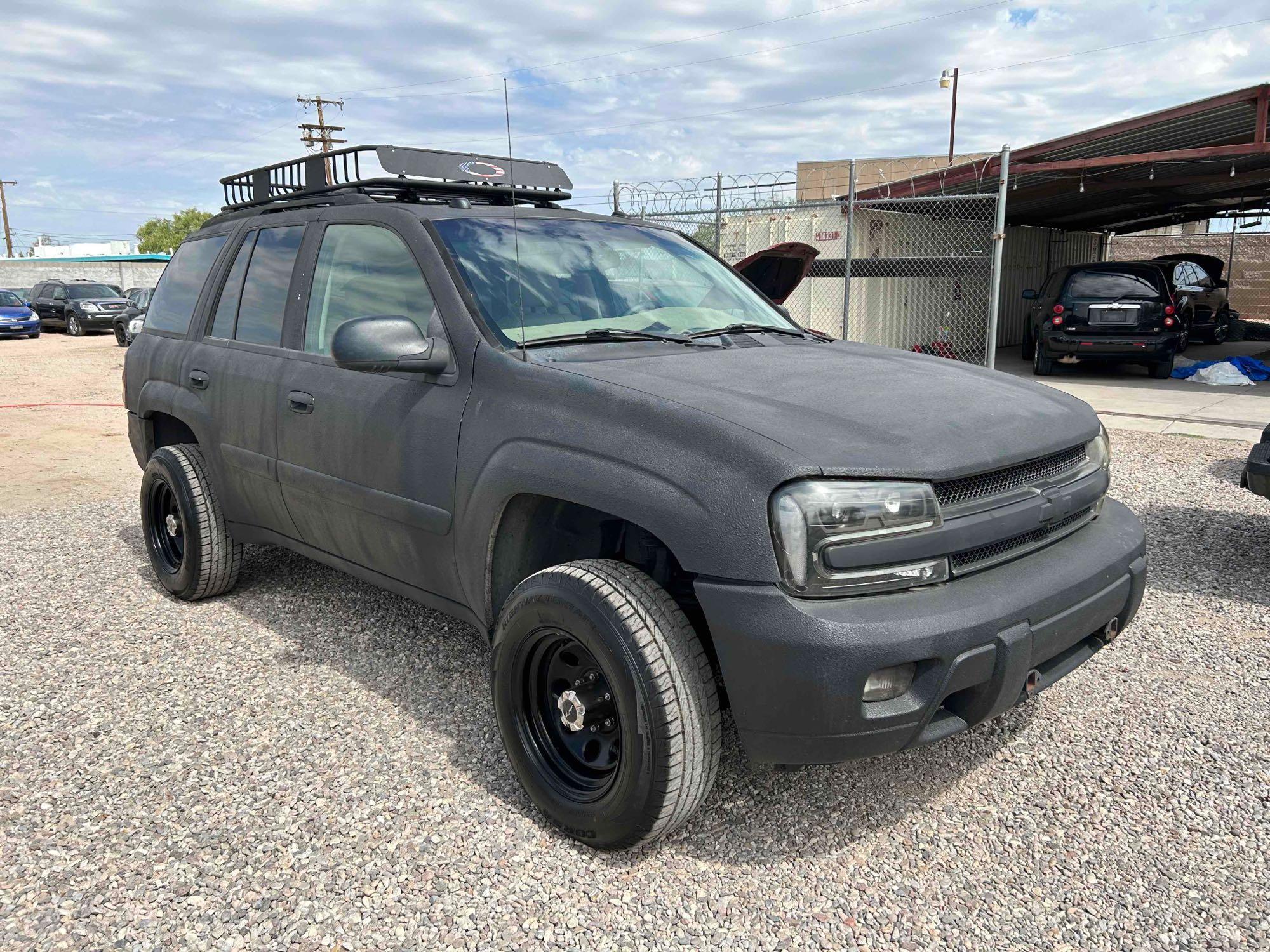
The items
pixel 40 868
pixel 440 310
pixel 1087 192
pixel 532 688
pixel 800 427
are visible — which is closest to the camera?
pixel 800 427

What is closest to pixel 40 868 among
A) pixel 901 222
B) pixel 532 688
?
pixel 532 688

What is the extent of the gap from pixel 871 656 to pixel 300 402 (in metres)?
2.47

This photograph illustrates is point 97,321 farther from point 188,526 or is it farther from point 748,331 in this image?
point 748,331

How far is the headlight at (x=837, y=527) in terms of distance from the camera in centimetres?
222

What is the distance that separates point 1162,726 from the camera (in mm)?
3342

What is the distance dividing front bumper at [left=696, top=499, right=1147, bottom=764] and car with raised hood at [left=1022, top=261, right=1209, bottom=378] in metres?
12.2

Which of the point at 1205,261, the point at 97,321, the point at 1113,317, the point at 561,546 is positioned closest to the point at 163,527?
the point at 561,546

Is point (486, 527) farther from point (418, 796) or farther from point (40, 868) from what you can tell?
point (40, 868)

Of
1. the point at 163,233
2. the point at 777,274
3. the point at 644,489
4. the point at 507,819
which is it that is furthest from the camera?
the point at 163,233

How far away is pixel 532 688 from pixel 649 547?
1.77 ft

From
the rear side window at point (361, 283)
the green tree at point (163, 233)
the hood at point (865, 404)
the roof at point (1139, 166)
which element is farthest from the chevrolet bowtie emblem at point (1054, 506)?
the green tree at point (163, 233)

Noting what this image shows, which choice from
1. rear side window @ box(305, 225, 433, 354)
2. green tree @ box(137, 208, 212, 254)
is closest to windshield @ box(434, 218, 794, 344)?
rear side window @ box(305, 225, 433, 354)

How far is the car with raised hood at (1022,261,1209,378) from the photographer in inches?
520

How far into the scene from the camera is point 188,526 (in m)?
4.39
